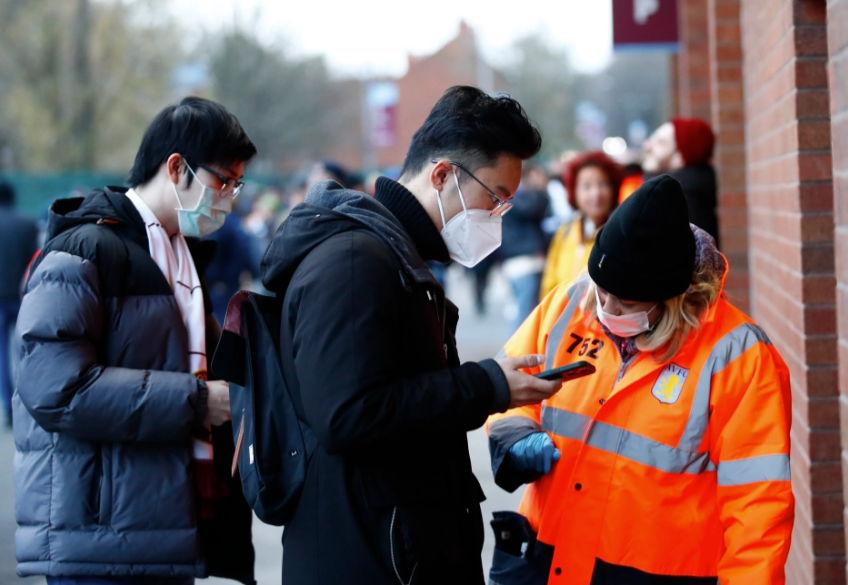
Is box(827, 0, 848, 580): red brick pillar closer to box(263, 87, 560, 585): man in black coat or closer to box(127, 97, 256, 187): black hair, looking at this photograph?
box(263, 87, 560, 585): man in black coat

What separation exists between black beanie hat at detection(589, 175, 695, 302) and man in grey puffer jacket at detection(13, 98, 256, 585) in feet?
3.69

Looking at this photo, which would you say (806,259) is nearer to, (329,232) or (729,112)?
(329,232)

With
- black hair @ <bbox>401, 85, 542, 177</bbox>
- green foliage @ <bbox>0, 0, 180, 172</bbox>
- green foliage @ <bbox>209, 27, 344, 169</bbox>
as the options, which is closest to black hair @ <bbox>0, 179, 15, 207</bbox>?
black hair @ <bbox>401, 85, 542, 177</bbox>

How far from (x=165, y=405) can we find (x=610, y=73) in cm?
4481

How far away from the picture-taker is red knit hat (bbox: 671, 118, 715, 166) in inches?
203

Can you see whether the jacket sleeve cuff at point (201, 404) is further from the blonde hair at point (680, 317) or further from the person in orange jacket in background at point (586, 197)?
the person in orange jacket in background at point (586, 197)

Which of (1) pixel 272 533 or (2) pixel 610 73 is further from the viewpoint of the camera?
(2) pixel 610 73

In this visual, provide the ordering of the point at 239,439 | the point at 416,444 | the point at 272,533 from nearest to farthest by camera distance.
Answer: the point at 416,444 → the point at 239,439 → the point at 272,533

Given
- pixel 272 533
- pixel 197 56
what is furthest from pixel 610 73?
pixel 272 533

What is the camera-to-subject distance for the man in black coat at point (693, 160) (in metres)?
5.14

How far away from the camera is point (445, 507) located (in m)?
2.05

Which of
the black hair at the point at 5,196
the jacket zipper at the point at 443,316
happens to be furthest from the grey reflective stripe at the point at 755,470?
the black hair at the point at 5,196

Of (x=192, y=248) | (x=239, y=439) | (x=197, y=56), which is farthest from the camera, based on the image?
(x=197, y=56)

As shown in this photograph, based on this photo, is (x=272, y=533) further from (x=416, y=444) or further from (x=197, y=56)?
(x=197, y=56)
